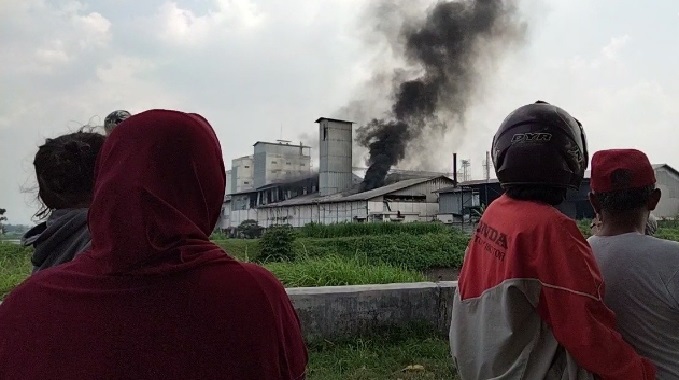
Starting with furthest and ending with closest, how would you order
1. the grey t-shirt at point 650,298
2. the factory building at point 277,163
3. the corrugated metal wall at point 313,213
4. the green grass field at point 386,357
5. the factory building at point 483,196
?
1. the factory building at point 277,163
2. the corrugated metal wall at point 313,213
3. the factory building at point 483,196
4. the green grass field at point 386,357
5. the grey t-shirt at point 650,298

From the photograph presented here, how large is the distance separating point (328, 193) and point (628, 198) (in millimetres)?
38379

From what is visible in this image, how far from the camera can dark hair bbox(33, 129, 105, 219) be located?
7.46 ft

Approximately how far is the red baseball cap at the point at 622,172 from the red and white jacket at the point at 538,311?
37cm

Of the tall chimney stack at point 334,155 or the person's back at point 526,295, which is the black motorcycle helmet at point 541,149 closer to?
the person's back at point 526,295

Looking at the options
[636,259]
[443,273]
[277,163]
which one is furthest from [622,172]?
[277,163]

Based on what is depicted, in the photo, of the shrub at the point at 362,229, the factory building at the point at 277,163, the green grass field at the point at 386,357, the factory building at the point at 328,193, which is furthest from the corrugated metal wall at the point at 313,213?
the green grass field at the point at 386,357

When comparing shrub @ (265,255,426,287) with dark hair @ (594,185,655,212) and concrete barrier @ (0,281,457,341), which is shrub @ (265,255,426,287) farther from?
dark hair @ (594,185,655,212)

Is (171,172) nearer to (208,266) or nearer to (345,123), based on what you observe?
(208,266)

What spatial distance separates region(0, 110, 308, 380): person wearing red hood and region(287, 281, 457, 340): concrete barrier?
4.12 metres

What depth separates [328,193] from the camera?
4038 cm

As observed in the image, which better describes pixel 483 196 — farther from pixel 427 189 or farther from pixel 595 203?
pixel 595 203

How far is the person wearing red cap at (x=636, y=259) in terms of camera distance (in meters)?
1.90

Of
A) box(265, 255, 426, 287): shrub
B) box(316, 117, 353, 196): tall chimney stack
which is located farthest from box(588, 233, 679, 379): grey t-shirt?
box(316, 117, 353, 196): tall chimney stack

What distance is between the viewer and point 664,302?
6.23 ft
